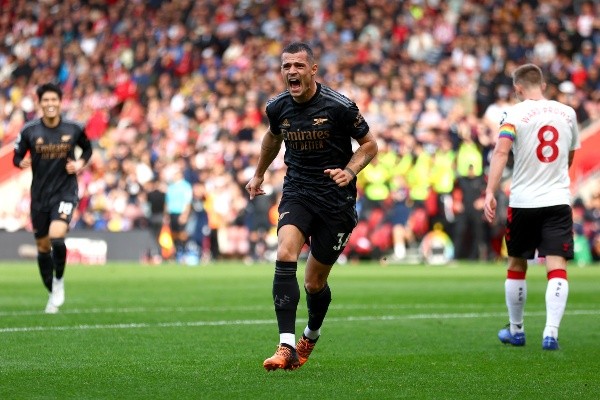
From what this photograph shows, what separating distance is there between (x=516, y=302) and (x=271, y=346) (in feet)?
6.94

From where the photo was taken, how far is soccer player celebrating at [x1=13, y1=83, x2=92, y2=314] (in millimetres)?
13836

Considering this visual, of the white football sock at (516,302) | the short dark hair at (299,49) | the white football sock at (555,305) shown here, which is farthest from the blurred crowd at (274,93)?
the short dark hair at (299,49)

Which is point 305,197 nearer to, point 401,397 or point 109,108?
point 401,397

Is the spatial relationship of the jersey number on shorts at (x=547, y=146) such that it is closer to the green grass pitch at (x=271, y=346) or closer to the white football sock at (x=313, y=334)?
the green grass pitch at (x=271, y=346)

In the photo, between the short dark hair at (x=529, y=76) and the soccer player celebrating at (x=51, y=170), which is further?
the soccer player celebrating at (x=51, y=170)

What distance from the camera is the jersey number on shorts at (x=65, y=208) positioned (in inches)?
546

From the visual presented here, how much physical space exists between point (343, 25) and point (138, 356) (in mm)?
25759

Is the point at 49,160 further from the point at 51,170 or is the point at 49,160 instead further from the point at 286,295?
the point at 286,295

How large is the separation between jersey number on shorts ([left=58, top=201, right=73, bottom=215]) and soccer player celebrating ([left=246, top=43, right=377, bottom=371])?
5532 mm

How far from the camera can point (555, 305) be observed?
10078mm

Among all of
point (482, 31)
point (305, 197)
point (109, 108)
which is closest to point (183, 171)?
point (109, 108)

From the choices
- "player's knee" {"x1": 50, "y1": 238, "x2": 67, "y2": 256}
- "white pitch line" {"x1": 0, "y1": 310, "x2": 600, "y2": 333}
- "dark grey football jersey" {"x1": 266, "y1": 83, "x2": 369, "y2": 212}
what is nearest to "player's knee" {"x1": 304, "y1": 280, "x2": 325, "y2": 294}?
"dark grey football jersey" {"x1": 266, "y1": 83, "x2": 369, "y2": 212}

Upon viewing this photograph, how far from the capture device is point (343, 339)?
1082 cm

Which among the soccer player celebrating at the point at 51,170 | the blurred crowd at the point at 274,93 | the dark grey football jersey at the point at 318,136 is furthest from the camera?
the blurred crowd at the point at 274,93
